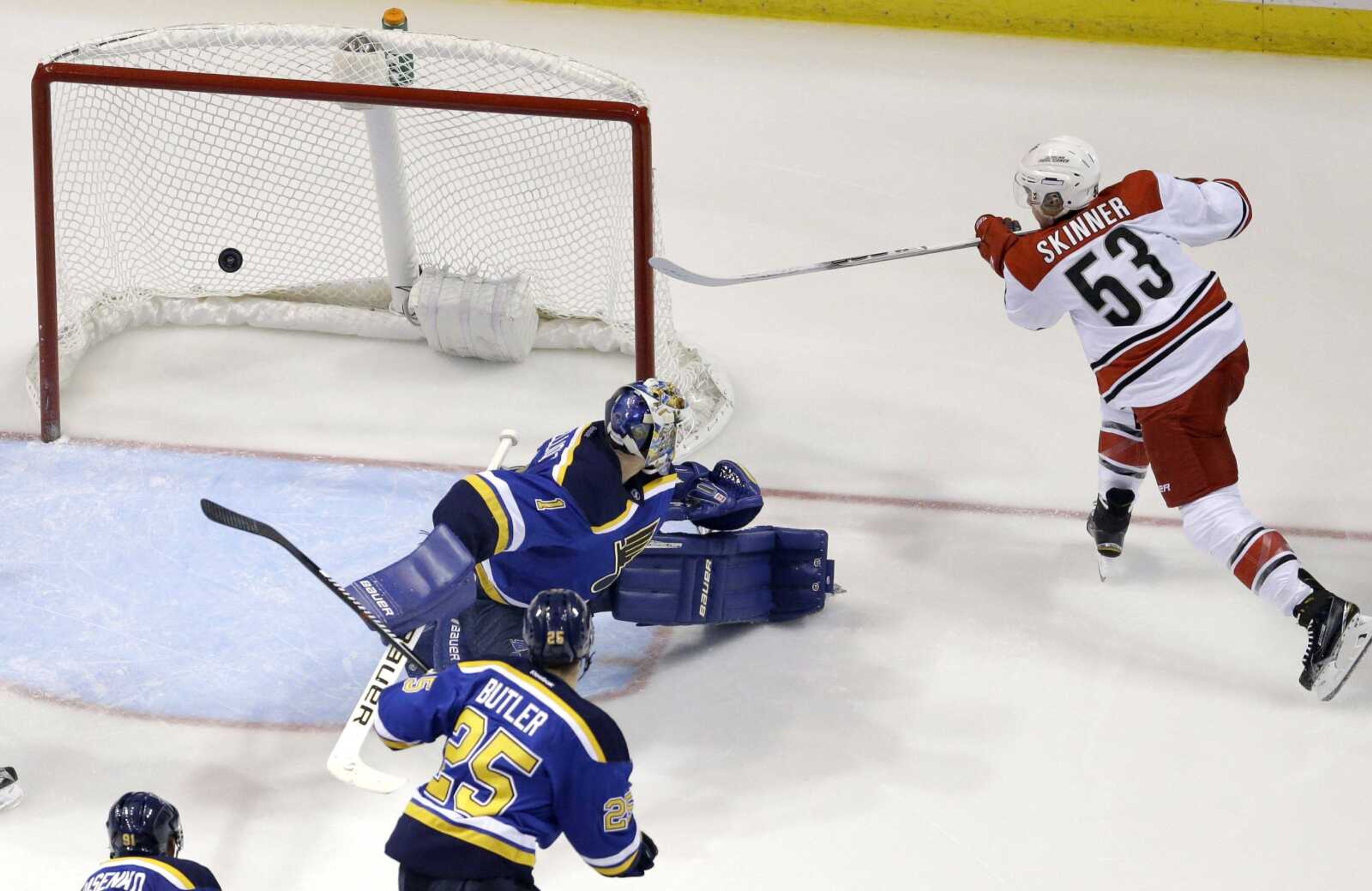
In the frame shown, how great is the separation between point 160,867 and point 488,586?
111 centimetres

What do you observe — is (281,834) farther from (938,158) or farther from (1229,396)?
(938,158)

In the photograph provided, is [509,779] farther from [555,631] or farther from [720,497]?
[720,497]

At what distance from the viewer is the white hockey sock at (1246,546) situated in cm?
421

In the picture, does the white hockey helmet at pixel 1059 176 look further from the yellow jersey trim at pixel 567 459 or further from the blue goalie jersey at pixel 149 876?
the blue goalie jersey at pixel 149 876

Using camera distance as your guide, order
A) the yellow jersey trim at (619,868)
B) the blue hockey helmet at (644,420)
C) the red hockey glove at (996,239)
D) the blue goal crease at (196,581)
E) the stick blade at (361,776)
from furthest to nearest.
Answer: the red hockey glove at (996,239) < the blue goal crease at (196,581) < the blue hockey helmet at (644,420) < the stick blade at (361,776) < the yellow jersey trim at (619,868)

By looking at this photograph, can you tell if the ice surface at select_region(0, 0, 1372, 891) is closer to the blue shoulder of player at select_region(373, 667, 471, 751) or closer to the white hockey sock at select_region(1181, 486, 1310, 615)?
the white hockey sock at select_region(1181, 486, 1310, 615)

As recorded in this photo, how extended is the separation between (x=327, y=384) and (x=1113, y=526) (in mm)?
2330

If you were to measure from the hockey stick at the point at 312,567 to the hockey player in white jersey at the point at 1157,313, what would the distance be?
1760mm

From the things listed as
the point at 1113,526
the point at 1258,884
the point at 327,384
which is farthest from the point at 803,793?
the point at 327,384

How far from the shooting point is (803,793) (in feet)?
13.0

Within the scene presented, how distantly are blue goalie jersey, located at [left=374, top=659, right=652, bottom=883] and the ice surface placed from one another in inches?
26.5

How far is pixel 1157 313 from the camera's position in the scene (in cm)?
435

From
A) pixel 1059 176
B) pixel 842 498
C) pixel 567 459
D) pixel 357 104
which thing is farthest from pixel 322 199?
pixel 1059 176

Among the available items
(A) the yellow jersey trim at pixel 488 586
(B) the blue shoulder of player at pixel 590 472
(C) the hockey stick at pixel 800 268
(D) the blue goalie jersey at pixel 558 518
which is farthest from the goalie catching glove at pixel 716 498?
(C) the hockey stick at pixel 800 268
